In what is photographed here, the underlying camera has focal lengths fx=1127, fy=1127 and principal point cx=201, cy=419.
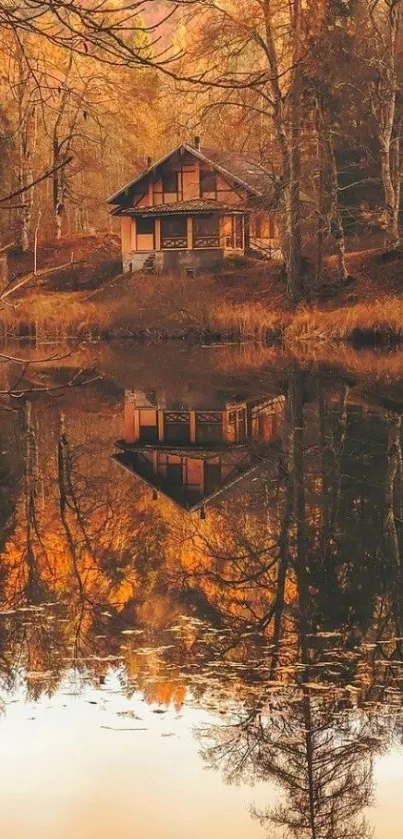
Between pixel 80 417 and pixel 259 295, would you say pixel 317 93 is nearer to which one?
pixel 259 295

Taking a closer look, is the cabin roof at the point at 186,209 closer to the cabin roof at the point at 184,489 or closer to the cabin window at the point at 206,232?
the cabin window at the point at 206,232

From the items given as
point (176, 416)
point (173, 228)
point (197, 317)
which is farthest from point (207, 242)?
point (176, 416)

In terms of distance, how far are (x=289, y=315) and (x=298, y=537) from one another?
24070 mm

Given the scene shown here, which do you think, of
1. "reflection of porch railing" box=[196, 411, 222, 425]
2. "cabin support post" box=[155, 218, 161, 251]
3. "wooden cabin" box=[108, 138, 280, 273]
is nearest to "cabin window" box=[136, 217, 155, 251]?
"wooden cabin" box=[108, 138, 280, 273]

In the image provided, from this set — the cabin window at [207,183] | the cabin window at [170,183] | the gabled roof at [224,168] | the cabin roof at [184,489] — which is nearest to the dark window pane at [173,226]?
the cabin window at [170,183]

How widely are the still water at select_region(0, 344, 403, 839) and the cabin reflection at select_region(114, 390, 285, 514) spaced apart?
76 mm

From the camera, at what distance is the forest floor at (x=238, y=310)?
30828 mm

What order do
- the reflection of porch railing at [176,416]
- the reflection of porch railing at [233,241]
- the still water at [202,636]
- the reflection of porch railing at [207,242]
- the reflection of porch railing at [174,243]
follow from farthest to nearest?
the reflection of porch railing at [174,243] → the reflection of porch railing at [233,241] → the reflection of porch railing at [207,242] → the reflection of porch railing at [176,416] → the still water at [202,636]

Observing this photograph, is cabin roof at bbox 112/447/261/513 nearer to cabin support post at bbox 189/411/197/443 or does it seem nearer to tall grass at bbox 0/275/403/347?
cabin support post at bbox 189/411/197/443

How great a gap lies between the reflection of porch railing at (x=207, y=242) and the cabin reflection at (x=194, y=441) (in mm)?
28961

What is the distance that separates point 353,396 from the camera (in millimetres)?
19328

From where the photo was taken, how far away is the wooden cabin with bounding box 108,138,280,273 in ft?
163

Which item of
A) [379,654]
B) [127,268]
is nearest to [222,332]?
[127,268]

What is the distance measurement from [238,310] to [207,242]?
1684 cm
